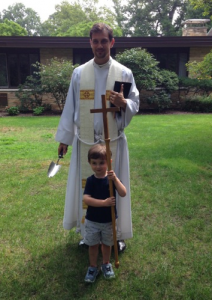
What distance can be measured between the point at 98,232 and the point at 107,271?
0.36 metres

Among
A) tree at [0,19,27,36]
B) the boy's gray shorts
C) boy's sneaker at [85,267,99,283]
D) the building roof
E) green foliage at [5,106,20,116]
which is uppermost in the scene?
tree at [0,19,27,36]

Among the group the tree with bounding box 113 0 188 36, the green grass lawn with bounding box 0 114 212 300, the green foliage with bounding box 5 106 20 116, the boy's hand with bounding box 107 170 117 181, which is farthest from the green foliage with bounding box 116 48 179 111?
the tree with bounding box 113 0 188 36

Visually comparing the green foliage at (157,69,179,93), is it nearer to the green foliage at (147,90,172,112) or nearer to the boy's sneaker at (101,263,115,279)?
the green foliage at (147,90,172,112)

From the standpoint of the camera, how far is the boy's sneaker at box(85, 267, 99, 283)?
101 inches

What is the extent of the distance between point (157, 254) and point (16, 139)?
6.35 meters

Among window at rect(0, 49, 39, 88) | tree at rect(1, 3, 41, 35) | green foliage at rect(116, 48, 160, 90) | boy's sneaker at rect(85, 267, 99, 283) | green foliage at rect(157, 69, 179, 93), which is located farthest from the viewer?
tree at rect(1, 3, 41, 35)

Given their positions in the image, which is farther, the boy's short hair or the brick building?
the brick building

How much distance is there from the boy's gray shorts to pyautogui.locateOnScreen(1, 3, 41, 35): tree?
64.8 meters

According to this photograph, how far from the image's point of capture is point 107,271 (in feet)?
8.69

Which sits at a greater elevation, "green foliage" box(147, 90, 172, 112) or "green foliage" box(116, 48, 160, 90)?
"green foliage" box(116, 48, 160, 90)

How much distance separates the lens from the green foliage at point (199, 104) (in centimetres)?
1396

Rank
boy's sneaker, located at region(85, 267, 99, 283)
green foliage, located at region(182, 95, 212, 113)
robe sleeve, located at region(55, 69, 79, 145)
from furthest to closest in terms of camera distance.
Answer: green foliage, located at region(182, 95, 212, 113), robe sleeve, located at region(55, 69, 79, 145), boy's sneaker, located at region(85, 267, 99, 283)

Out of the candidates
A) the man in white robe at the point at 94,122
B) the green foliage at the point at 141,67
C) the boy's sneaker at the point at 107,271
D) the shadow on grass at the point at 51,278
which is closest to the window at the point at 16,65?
the green foliage at the point at 141,67

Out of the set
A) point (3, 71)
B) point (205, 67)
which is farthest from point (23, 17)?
point (205, 67)
